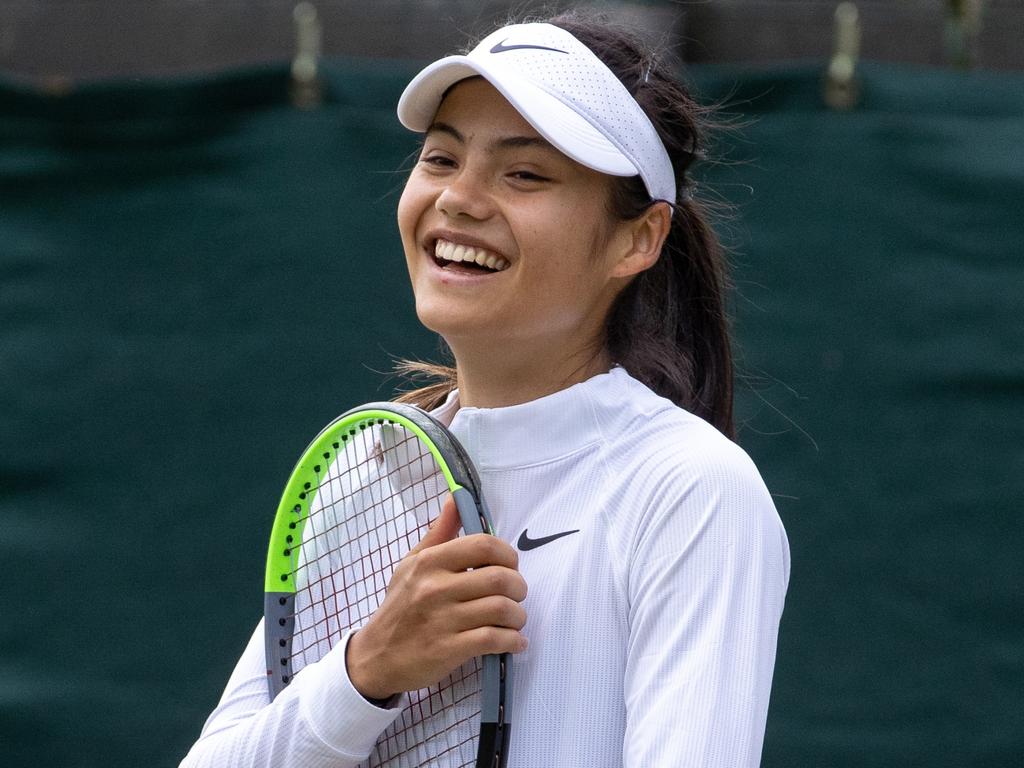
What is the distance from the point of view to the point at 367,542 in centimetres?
156

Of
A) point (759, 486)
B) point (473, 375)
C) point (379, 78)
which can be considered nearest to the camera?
point (759, 486)

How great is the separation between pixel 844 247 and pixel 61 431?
1.57 metres

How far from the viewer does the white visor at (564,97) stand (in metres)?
1.47

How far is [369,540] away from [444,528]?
18 cm

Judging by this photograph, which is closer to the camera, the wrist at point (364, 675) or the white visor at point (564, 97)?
the wrist at point (364, 675)

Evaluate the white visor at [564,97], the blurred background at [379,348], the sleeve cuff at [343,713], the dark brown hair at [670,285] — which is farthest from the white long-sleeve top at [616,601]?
the blurred background at [379,348]

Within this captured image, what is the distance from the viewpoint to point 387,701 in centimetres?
139

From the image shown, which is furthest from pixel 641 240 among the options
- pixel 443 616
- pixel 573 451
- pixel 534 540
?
pixel 443 616

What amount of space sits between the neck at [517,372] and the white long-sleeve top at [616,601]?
5cm

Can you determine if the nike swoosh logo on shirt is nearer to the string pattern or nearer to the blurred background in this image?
the string pattern

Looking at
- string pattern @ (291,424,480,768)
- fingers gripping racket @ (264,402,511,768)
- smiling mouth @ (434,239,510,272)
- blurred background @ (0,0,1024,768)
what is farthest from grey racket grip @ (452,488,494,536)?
blurred background @ (0,0,1024,768)

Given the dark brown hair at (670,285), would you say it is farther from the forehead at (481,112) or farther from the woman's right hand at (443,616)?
the woman's right hand at (443,616)

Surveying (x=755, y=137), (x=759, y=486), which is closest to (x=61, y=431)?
(x=755, y=137)

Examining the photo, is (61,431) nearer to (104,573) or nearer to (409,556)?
(104,573)
